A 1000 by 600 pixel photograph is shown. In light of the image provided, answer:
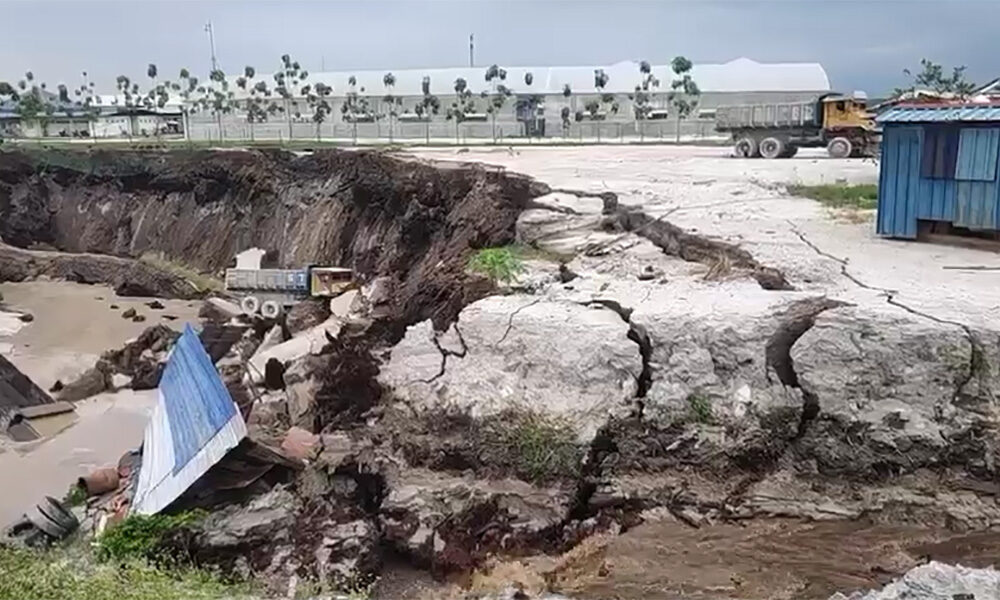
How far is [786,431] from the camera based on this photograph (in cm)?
859

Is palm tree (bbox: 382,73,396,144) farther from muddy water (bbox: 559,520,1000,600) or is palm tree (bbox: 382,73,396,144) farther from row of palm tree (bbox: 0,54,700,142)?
muddy water (bbox: 559,520,1000,600)

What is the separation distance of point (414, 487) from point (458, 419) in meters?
0.90

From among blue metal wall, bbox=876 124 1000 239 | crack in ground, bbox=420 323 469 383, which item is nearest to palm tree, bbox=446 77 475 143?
blue metal wall, bbox=876 124 1000 239

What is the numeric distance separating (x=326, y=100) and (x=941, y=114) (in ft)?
176

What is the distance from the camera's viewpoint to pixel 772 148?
1053 inches

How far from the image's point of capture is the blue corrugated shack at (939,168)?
36.0ft

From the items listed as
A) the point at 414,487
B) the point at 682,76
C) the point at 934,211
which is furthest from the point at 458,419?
the point at 682,76

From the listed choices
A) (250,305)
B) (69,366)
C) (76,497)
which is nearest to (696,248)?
(76,497)

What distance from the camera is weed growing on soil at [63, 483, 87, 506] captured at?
10953 mm

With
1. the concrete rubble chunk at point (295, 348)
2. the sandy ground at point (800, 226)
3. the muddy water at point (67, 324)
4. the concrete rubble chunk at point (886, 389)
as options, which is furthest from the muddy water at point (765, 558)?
the muddy water at point (67, 324)

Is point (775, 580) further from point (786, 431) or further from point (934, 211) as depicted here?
point (934, 211)

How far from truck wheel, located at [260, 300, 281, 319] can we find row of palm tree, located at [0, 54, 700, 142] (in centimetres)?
2590

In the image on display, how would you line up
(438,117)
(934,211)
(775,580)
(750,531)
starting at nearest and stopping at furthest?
(775,580) → (750,531) → (934,211) → (438,117)

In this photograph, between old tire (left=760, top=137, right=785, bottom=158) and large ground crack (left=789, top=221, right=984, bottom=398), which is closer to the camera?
large ground crack (left=789, top=221, right=984, bottom=398)
